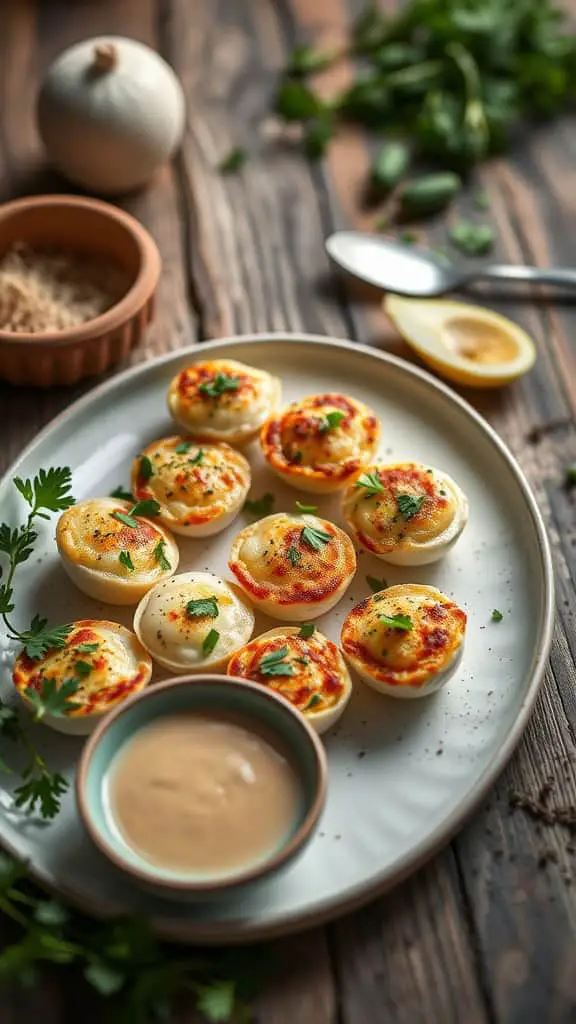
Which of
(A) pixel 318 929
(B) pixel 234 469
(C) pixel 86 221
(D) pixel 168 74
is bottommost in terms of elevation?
(A) pixel 318 929

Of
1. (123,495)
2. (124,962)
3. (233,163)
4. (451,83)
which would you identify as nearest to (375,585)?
(123,495)

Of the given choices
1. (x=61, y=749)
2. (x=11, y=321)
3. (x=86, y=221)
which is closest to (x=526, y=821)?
(x=61, y=749)

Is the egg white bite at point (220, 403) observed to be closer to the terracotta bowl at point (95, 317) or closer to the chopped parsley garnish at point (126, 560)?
the terracotta bowl at point (95, 317)

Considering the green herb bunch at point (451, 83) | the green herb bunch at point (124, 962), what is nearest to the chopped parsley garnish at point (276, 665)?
the green herb bunch at point (124, 962)

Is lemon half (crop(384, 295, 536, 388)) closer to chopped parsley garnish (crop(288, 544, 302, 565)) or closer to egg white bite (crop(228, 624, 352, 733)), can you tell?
chopped parsley garnish (crop(288, 544, 302, 565))

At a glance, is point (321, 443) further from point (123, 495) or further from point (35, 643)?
point (35, 643)

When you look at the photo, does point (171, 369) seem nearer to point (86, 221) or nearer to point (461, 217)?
point (86, 221)
